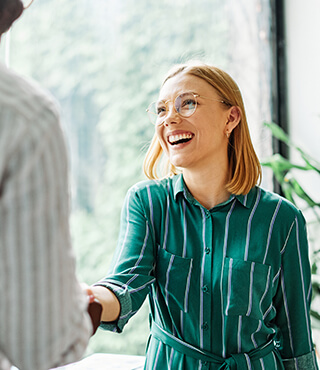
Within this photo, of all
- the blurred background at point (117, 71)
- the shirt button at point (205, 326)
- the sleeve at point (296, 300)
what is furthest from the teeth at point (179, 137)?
the blurred background at point (117, 71)

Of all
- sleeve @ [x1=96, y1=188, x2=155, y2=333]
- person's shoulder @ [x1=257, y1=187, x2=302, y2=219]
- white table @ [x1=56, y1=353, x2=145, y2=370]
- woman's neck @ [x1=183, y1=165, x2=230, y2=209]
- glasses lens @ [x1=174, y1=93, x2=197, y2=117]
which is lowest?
white table @ [x1=56, y1=353, x2=145, y2=370]

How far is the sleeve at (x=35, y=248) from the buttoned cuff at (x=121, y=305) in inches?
22.9

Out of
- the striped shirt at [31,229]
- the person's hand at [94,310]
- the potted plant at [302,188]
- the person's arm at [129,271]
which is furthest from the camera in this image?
the potted plant at [302,188]

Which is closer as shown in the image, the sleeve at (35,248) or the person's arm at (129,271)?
the sleeve at (35,248)

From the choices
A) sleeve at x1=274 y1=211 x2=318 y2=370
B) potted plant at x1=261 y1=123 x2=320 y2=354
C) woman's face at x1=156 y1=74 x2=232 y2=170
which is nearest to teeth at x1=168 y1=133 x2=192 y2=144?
woman's face at x1=156 y1=74 x2=232 y2=170

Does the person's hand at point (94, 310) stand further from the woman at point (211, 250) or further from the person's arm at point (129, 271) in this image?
the woman at point (211, 250)

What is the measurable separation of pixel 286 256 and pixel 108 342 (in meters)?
1.66

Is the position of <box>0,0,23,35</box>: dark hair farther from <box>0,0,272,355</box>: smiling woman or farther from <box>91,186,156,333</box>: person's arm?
<box>0,0,272,355</box>: smiling woman

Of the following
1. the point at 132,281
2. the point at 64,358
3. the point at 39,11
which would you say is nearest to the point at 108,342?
the point at 132,281

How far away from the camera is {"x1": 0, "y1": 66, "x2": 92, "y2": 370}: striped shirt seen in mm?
650

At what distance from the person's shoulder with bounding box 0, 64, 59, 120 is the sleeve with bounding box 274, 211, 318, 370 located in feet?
3.33

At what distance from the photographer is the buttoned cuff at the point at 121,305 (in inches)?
50.5

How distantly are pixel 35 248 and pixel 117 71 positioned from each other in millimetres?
2276

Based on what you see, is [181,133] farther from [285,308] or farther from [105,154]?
[105,154]
